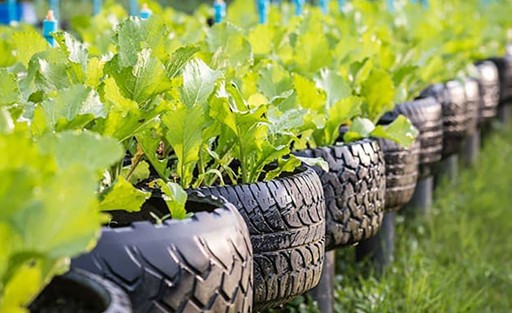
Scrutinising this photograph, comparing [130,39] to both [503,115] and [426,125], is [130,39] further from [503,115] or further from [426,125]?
[503,115]

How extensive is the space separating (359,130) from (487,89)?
3.05 metres

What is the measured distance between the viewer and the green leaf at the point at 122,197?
6.31 feet

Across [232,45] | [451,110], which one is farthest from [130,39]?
[451,110]

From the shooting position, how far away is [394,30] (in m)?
5.46

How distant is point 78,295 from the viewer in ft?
5.39

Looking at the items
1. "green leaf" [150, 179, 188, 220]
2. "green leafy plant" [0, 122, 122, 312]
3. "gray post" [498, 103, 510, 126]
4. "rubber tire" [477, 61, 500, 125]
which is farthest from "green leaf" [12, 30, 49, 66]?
"gray post" [498, 103, 510, 126]

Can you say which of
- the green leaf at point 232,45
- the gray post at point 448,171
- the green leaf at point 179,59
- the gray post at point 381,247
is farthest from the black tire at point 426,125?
the gray post at point 448,171

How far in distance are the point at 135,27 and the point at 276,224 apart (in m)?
0.56

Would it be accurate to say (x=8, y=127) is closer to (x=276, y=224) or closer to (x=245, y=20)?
(x=276, y=224)

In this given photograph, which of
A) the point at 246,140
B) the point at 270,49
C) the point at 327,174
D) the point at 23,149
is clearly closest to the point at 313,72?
the point at 270,49

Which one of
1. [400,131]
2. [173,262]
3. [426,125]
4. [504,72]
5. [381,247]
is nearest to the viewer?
[173,262]

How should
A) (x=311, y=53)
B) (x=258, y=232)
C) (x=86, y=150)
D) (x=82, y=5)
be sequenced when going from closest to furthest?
(x=86, y=150), (x=258, y=232), (x=311, y=53), (x=82, y=5)

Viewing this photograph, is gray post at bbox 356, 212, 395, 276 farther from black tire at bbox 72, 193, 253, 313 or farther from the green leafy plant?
the green leafy plant

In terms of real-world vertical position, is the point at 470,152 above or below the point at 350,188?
below
